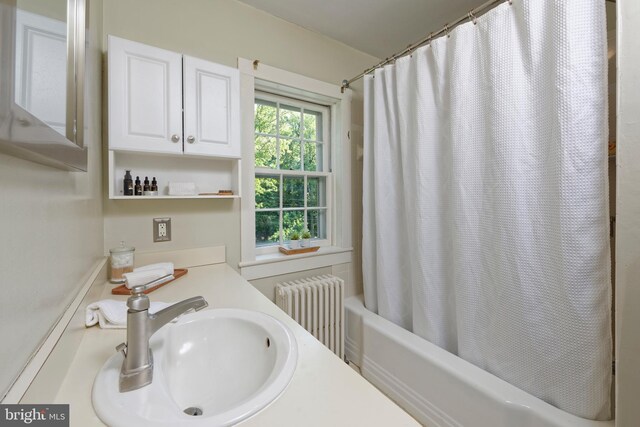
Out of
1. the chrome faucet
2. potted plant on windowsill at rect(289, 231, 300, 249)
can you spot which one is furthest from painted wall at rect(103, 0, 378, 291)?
the chrome faucet

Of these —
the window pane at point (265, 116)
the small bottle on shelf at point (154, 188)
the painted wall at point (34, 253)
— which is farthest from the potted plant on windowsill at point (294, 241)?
the painted wall at point (34, 253)

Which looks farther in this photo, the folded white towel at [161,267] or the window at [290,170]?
the window at [290,170]

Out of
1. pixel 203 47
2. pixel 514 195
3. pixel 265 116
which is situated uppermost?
pixel 203 47

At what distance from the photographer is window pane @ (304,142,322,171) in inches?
79.6

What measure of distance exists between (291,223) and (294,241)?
17 centimetres

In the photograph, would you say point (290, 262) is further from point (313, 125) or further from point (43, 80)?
point (43, 80)

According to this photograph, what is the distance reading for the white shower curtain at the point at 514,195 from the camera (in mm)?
953

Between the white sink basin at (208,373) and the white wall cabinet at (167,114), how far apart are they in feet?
2.55

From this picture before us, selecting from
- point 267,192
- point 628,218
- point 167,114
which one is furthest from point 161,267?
point 628,218

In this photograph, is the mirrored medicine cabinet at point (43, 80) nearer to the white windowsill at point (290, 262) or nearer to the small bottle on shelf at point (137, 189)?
the small bottle on shelf at point (137, 189)

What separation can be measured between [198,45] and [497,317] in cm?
211

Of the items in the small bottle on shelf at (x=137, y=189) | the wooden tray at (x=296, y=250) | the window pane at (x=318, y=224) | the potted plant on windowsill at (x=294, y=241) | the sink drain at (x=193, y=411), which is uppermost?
the small bottle on shelf at (x=137, y=189)

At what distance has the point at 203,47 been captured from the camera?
1.50 m

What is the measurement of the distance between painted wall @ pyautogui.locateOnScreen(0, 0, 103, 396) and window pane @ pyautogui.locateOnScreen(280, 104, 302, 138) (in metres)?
1.30
